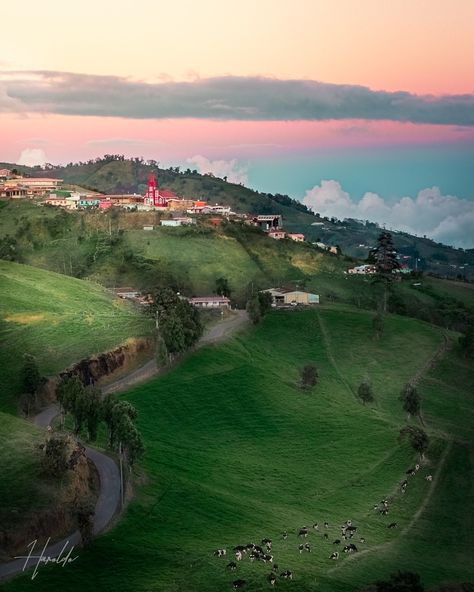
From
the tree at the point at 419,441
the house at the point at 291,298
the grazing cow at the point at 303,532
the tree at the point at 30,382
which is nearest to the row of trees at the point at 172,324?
the tree at the point at 30,382

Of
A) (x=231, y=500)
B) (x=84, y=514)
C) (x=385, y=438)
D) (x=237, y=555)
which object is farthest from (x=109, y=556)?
(x=385, y=438)

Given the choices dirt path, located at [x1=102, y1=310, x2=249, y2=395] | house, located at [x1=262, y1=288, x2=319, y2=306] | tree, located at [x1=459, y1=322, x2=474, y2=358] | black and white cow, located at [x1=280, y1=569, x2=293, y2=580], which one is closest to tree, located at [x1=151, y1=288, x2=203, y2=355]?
dirt path, located at [x1=102, y1=310, x2=249, y2=395]

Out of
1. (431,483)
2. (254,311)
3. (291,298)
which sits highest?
(254,311)

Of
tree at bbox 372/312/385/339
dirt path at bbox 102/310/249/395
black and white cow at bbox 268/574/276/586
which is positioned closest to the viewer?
black and white cow at bbox 268/574/276/586

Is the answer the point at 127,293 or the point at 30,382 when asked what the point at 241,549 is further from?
the point at 127,293

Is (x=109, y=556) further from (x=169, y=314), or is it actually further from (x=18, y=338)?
(x=169, y=314)

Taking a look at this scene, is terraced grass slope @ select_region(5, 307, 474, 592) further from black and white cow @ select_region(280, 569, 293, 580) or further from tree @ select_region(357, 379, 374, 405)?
tree @ select_region(357, 379, 374, 405)

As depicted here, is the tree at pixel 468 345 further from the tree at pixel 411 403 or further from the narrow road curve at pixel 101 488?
the narrow road curve at pixel 101 488

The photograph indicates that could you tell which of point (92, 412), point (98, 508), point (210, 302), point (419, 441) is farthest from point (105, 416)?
point (210, 302)

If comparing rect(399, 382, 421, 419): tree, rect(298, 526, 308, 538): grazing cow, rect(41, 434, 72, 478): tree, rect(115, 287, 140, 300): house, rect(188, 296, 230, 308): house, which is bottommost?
rect(399, 382, 421, 419): tree
